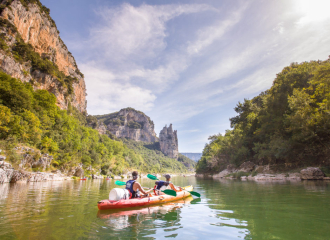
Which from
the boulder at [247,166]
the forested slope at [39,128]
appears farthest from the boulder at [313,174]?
the forested slope at [39,128]

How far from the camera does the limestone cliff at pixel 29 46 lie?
3319 cm

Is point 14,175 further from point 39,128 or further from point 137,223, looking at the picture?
point 137,223

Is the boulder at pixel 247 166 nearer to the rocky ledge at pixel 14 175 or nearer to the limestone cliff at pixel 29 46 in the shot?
the rocky ledge at pixel 14 175

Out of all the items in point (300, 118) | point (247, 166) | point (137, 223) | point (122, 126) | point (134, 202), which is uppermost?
point (122, 126)

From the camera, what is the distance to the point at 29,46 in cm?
4200

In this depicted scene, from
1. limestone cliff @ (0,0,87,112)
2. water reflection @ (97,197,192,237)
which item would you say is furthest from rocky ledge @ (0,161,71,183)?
limestone cliff @ (0,0,87,112)

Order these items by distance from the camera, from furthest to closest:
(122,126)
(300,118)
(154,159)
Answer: (122,126) < (154,159) < (300,118)

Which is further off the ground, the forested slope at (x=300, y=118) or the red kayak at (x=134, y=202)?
the forested slope at (x=300, y=118)

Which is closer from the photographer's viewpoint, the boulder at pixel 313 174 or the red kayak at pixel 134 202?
the red kayak at pixel 134 202

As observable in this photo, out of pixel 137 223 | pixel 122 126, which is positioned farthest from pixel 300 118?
pixel 122 126

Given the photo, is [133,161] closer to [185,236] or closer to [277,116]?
[277,116]

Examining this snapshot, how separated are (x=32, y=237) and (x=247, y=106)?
41.3 meters

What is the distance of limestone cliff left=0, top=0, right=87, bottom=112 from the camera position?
109ft

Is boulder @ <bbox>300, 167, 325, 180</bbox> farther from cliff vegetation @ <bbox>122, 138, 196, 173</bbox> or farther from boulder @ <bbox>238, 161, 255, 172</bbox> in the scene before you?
cliff vegetation @ <bbox>122, 138, 196, 173</bbox>
